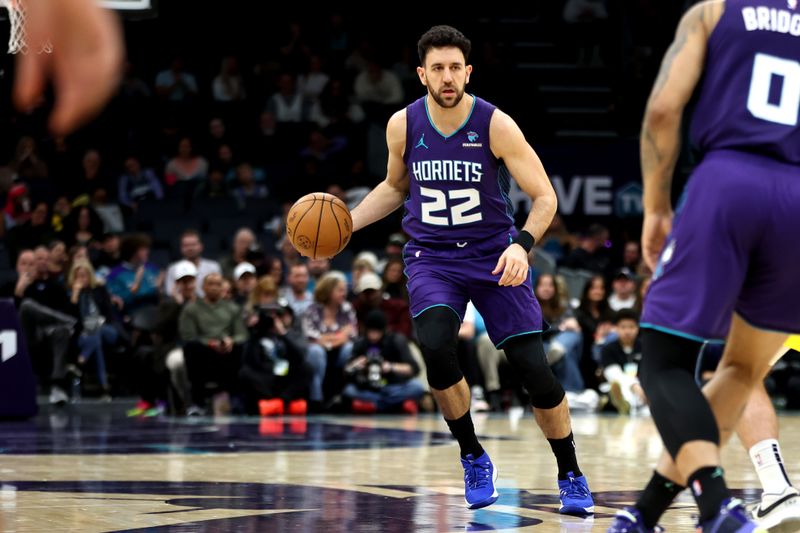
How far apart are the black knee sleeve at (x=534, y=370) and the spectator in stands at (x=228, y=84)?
44.6ft

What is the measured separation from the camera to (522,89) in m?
20.2

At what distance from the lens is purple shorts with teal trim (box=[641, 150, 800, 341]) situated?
4.09 meters

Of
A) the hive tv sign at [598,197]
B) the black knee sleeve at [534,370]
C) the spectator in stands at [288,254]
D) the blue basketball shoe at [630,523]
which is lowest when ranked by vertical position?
the blue basketball shoe at [630,523]

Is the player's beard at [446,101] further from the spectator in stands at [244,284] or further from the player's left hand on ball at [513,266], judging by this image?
the spectator in stands at [244,284]

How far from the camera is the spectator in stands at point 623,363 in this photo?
14.0 m

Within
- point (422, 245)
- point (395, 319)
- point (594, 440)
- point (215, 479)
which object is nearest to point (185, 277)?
point (395, 319)

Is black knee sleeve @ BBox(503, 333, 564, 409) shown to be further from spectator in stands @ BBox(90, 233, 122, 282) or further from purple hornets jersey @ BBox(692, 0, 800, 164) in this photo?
spectator in stands @ BBox(90, 233, 122, 282)

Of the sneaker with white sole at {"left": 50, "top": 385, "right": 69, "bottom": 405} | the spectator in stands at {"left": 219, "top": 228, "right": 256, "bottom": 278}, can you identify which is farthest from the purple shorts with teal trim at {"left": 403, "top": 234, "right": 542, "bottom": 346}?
the spectator in stands at {"left": 219, "top": 228, "right": 256, "bottom": 278}

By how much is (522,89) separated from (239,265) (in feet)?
21.5

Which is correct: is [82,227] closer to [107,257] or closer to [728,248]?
[107,257]

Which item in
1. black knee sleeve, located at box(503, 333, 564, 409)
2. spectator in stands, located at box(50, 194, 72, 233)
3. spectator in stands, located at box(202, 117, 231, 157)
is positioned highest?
spectator in stands, located at box(202, 117, 231, 157)

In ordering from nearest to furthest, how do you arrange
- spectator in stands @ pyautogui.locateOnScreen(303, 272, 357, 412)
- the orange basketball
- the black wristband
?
1. the black wristband
2. the orange basketball
3. spectator in stands @ pyautogui.locateOnScreen(303, 272, 357, 412)

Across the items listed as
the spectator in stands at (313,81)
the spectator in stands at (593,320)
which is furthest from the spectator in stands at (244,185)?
Answer: the spectator in stands at (593,320)

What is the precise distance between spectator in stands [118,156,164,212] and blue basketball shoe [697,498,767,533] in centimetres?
1409
